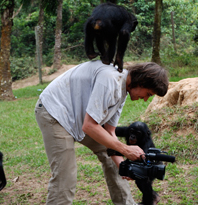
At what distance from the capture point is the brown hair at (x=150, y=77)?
211cm

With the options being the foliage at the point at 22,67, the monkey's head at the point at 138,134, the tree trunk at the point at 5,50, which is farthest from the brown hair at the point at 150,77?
the foliage at the point at 22,67

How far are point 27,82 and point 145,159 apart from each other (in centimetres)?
1702

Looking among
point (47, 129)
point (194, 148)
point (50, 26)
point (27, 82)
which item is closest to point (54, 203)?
point (47, 129)

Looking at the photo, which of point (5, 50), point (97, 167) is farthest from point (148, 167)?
point (5, 50)

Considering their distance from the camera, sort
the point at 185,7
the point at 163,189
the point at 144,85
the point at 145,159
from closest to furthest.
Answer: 1. the point at 145,159
2. the point at 144,85
3. the point at 163,189
4. the point at 185,7

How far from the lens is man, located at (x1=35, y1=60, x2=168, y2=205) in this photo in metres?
2.06

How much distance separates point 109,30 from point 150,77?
1386mm

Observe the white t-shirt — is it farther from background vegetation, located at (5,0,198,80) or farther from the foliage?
the foliage

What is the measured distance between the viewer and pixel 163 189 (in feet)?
11.1

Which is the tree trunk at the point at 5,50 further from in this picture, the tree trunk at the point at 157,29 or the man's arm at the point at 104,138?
the man's arm at the point at 104,138

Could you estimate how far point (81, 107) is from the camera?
2289mm

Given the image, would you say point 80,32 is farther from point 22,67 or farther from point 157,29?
point 157,29

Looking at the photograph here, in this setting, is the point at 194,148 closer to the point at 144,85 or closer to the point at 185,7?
the point at 144,85

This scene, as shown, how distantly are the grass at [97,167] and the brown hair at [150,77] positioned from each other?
1549 mm
